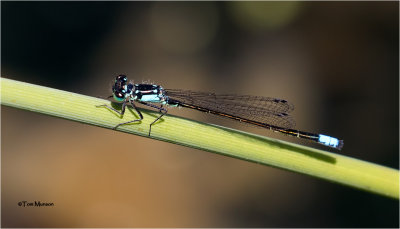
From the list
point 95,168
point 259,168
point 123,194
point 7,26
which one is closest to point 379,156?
point 259,168

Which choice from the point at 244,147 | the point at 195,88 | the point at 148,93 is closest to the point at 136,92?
the point at 148,93

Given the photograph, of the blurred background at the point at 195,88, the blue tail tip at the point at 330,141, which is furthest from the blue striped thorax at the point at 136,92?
the blurred background at the point at 195,88

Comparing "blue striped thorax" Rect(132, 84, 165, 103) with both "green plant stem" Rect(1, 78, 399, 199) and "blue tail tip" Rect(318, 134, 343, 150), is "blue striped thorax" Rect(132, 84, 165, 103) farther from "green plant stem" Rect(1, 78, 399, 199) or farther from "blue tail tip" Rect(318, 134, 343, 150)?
"blue tail tip" Rect(318, 134, 343, 150)

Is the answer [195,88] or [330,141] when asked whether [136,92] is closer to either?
[330,141]

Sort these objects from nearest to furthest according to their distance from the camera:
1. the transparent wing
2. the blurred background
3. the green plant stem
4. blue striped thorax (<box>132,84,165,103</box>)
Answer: the green plant stem → blue striped thorax (<box>132,84,165,103</box>) → the transparent wing → the blurred background

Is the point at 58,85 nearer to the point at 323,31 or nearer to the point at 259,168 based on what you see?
the point at 259,168

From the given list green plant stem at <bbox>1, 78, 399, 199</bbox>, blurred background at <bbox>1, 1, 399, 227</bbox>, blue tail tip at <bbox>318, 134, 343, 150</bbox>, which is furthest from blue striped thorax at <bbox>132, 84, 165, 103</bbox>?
blurred background at <bbox>1, 1, 399, 227</bbox>
